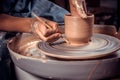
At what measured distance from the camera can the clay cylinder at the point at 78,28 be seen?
A: 1.04 metres

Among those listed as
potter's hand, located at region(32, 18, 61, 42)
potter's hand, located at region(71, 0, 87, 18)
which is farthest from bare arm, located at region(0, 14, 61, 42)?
potter's hand, located at region(71, 0, 87, 18)

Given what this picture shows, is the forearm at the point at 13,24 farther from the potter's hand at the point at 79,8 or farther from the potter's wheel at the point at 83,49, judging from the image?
the potter's hand at the point at 79,8

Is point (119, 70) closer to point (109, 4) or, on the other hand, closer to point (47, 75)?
point (47, 75)

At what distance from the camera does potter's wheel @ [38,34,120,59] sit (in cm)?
96

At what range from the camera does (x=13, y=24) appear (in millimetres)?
1474

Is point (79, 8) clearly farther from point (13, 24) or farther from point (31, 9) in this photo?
point (31, 9)

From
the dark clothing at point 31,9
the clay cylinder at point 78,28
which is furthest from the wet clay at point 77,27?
the dark clothing at point 31,9

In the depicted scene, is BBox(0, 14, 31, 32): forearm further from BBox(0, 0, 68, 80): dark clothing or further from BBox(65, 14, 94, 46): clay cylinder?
Result: BBox(65, 14, 94, 46): clay cylinder

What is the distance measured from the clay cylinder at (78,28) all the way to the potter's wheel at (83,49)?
4 centimetres

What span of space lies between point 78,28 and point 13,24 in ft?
1.90

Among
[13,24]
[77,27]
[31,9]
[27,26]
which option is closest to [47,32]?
[77,27]

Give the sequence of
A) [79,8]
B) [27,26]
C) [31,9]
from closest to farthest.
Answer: [79,8], [27,26], [31,9]

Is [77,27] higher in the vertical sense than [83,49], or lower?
higher

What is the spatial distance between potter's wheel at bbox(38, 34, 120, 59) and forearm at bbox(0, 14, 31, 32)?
35 centimetres
